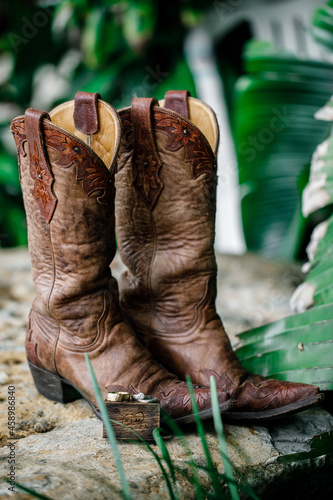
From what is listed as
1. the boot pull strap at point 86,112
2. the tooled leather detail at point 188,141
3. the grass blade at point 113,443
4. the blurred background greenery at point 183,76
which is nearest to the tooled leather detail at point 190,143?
the tooled leather detail at point 188,141

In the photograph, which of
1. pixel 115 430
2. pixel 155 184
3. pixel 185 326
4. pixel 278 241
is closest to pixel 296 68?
pixel 278 241

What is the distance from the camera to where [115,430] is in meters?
1.10

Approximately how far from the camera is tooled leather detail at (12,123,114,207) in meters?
1.09

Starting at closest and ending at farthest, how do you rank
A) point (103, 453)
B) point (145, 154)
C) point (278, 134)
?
point (103, 453) < point (145, 154) < point (278, 134)

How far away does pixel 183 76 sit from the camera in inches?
133

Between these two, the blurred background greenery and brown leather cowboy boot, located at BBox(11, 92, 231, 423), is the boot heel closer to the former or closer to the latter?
brown leather cowboy boot, located at BBox(11, 92, 231, 423)

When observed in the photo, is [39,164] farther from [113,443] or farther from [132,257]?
[113,443]

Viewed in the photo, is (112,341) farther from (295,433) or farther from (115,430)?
(295,433)

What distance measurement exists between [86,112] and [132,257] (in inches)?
17.2

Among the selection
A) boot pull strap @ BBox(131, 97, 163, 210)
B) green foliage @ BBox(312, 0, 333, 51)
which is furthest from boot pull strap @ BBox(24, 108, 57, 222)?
green foliage @ BBox(312, 0, 333, 51)

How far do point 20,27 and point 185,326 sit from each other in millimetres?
3044

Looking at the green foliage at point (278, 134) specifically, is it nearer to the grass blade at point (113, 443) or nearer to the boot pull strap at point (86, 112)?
the boot pull strap at point (86, 112)

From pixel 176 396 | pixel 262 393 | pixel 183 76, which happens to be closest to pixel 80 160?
pixel 176 396

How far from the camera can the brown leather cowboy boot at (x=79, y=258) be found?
3.66ft
